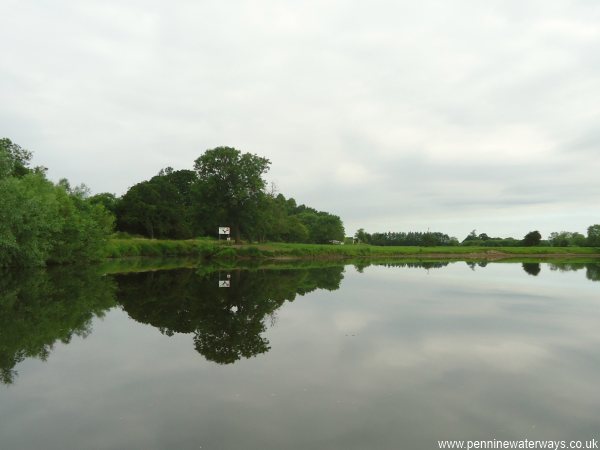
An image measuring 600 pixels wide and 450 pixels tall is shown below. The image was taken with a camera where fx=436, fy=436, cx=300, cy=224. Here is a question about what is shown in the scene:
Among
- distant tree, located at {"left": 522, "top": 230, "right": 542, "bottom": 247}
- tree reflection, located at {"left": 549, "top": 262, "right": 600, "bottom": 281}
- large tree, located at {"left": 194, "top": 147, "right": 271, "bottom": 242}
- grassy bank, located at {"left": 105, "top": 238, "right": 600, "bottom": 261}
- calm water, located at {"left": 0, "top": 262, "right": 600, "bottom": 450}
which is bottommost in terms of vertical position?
calm water, located at {"left": 0, "top": 262, "right": 600, "bottom": 450}

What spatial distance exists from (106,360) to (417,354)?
797 cm

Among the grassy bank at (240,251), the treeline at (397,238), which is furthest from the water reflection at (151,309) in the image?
the treeline at (397,238)

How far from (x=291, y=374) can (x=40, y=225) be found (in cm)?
3499

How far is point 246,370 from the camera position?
9992 mm

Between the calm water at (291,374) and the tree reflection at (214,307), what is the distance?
110 mm

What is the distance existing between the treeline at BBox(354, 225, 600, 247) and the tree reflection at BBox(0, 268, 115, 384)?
9898 cm

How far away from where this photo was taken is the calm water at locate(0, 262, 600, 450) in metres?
6.85

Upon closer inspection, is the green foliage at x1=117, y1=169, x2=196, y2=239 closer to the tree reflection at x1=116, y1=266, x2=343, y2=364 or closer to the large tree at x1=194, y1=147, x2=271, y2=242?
the large tree at x1=194, y1=147, x2=271, y2=242

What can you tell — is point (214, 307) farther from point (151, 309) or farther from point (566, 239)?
point (566, 239)

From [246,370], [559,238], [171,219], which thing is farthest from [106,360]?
[559,238]

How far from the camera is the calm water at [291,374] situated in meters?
Answer: 6.85

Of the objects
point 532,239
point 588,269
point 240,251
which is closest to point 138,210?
point 240,251

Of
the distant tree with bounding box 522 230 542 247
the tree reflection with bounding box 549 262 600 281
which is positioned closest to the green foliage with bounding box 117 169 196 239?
the tree reflection with bounding box 549 262 600 281

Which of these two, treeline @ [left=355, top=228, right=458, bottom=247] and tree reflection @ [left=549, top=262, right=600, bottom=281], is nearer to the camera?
tree reflection @ [left=549, top=262, right=600, bottom=281]
